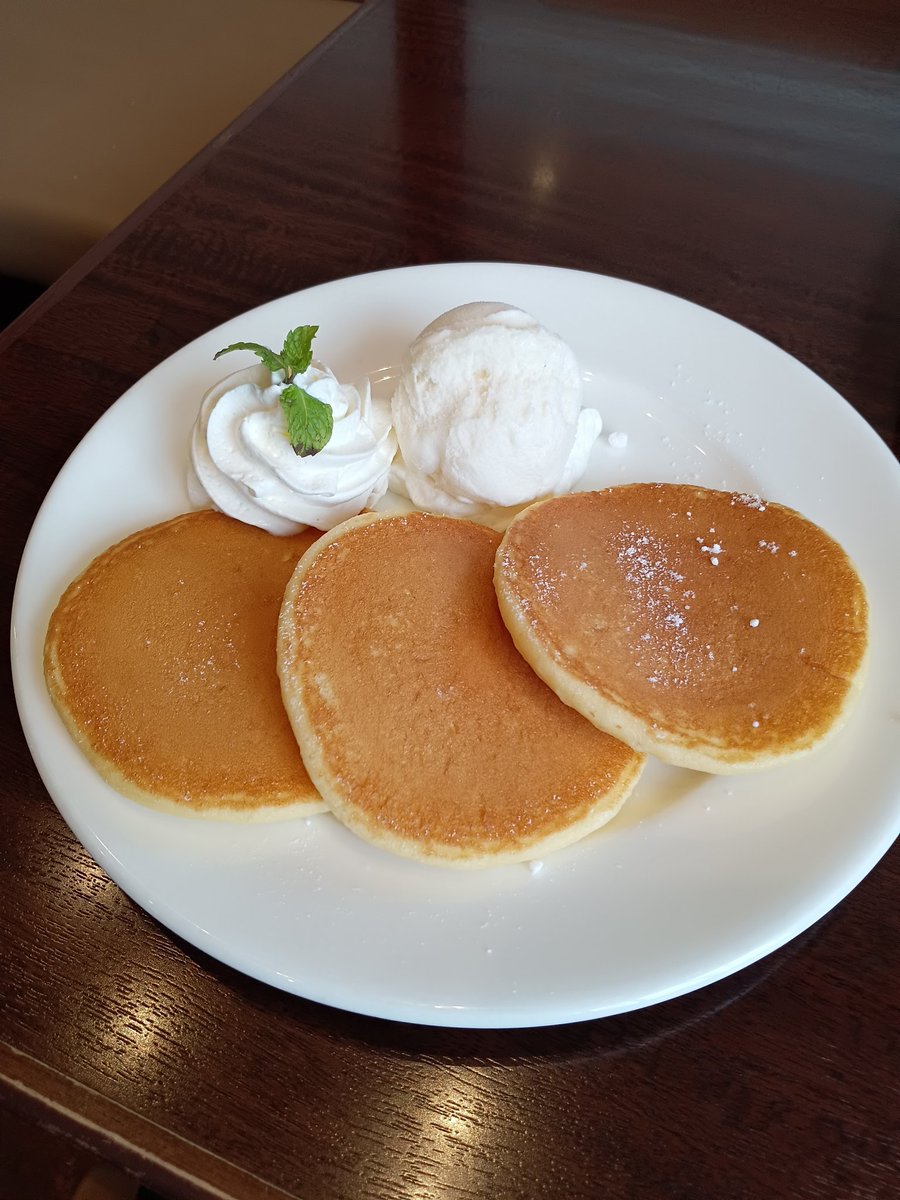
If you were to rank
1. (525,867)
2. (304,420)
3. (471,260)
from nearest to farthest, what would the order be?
(525,867)
(304,420)
(471,260)

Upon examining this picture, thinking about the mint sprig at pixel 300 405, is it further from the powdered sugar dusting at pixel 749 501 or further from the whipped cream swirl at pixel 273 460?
the powdered sugar dusting at pixel 749 501

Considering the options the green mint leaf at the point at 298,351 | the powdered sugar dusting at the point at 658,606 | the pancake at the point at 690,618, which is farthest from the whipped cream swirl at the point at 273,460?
the powdered sugar dusting at the point at 658,606

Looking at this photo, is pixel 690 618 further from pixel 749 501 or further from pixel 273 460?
pixel 273 460

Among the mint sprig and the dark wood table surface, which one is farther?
the mint sprig

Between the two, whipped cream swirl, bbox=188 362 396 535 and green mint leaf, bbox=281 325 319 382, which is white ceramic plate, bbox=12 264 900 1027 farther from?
green mint leaf, bbox=281 325 319 382

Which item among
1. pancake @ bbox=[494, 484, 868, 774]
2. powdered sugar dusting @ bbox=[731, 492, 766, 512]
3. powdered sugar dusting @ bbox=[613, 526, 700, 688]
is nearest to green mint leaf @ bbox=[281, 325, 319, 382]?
pancake @ bbox=[494, 484, 868, 774]

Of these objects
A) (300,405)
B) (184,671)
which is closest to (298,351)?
(300,405)
